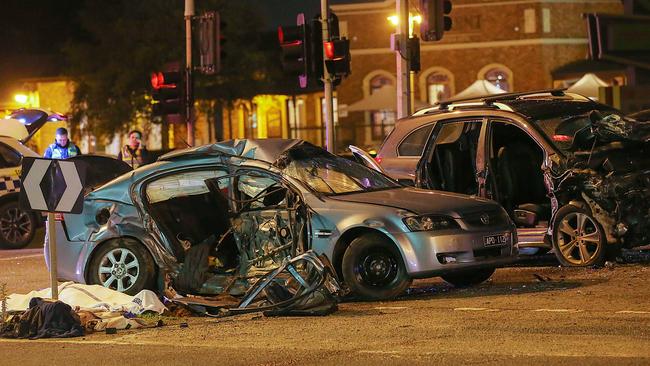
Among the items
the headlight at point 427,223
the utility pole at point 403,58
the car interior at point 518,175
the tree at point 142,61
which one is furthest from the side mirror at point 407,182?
the tree at point 142,61

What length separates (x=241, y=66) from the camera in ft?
166

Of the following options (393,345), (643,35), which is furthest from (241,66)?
(393,345)

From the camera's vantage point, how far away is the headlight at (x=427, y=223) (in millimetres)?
11273

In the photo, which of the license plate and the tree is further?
the tree

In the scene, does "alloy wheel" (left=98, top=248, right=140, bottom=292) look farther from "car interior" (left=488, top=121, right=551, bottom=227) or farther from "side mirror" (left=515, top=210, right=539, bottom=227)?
"side mirror" (left=515, top=210, right=539, bottom=227)

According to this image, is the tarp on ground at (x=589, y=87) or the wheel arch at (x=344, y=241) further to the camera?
the tarp on ground at (x=589, y=87)

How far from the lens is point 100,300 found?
36.8 feet

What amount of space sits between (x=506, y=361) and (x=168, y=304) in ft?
14.3

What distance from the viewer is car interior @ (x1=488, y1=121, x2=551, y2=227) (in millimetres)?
13797

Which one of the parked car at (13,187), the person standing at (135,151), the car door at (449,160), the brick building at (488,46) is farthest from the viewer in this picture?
the brick building at (488,46)

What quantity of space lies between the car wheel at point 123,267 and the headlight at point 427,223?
2.62m

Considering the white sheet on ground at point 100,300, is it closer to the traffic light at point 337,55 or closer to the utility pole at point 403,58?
the traffic light at point 337,55

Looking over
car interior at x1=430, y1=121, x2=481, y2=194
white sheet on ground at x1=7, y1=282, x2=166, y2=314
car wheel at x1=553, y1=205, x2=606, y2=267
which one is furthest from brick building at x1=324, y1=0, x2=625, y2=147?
white sheet on ground at x1=7, y1=282, x2=166, y2=314

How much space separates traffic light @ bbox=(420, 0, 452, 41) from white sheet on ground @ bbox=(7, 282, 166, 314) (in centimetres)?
1021
